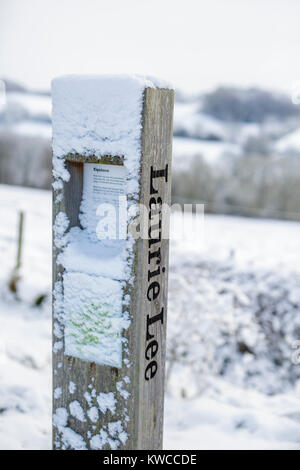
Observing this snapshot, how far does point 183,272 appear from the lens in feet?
15.4

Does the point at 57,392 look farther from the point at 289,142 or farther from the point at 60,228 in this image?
the point at 289,142

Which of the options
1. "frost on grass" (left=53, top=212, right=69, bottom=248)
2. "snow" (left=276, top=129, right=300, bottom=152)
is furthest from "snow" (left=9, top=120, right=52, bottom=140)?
"frost on grass" (left=53, top=212, right=69, bottom=248)

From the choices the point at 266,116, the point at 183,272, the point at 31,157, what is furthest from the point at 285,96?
the point at 183,272

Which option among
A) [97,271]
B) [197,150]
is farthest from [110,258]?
[197,150]

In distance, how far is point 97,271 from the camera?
5.93ft

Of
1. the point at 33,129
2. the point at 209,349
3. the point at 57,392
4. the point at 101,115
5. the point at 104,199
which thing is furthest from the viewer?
the point at 33,129

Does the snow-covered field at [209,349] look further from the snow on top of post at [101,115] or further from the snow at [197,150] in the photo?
the snow at [197,150]

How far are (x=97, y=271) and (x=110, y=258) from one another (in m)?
0.07

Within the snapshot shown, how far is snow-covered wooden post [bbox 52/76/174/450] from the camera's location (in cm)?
167

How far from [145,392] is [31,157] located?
39.1ft

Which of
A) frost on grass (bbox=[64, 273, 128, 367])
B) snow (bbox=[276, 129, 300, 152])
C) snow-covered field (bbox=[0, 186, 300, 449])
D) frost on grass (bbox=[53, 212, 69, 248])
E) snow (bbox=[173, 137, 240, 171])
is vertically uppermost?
snow (bbox=[276, 129, 300, 152])

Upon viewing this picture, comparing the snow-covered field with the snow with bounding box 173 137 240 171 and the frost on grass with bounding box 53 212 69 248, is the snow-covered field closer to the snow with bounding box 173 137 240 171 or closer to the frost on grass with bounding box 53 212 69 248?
the frost on grass with bounding box 53 212 69 248

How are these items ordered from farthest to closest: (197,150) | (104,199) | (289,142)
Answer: (289,142), (197,150), (104,199)
